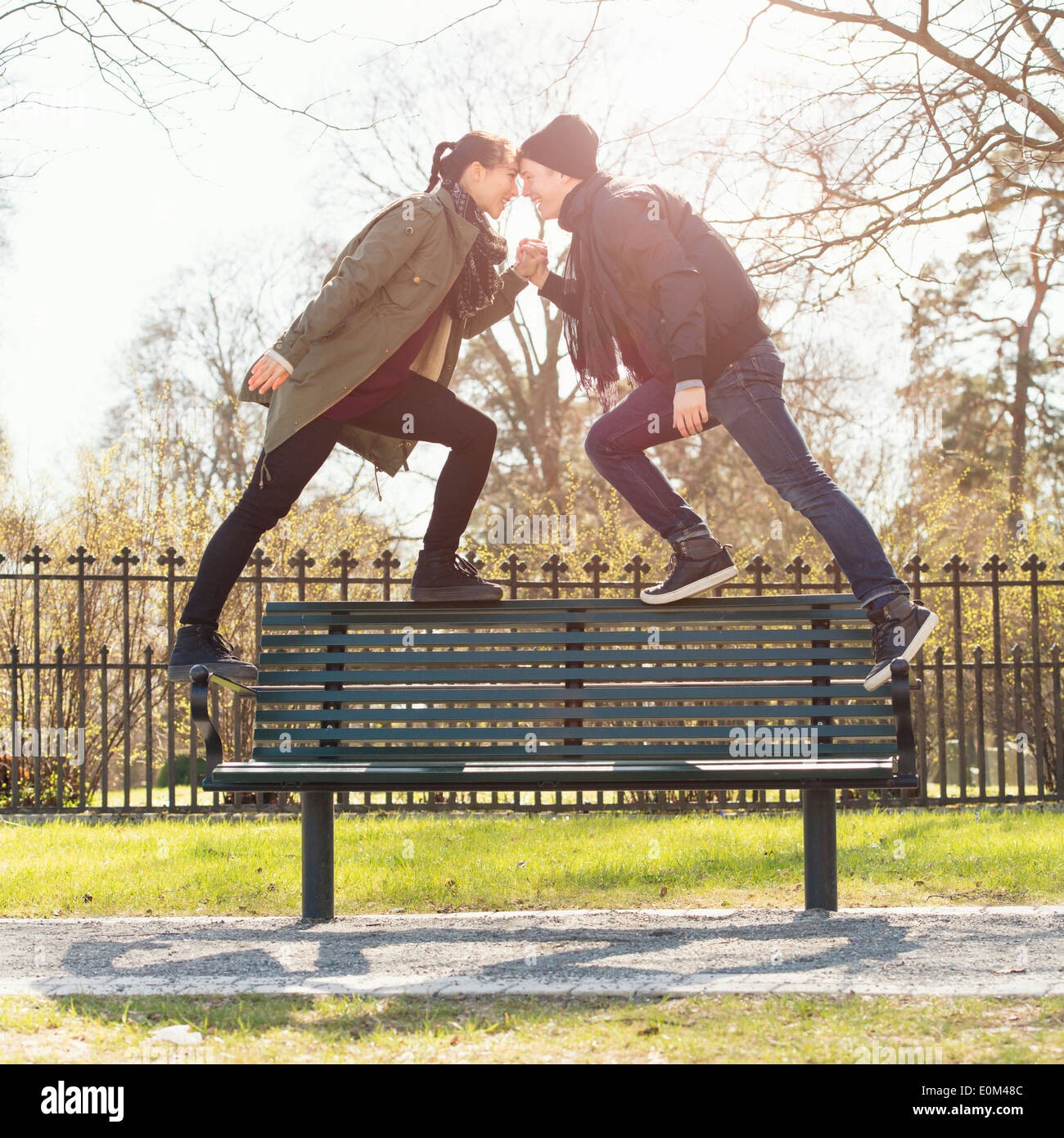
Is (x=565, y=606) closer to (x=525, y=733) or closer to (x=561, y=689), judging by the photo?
(x=561, y=689)

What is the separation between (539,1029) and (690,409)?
7.05 feet

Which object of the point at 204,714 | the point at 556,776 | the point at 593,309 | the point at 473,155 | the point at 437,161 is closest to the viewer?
the point at 556,776

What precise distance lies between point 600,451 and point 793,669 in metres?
1.12

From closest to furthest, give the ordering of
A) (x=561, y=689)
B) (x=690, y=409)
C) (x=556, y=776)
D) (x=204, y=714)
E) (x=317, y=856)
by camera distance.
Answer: (x=556, y=776) < (x=204, y=714) < (x=690, y=409) < (x=317, y=856) < (x=561, y=689)

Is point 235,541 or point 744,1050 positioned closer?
point 744,1050

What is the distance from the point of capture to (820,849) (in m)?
4.00

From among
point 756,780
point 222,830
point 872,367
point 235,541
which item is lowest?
point 222,830

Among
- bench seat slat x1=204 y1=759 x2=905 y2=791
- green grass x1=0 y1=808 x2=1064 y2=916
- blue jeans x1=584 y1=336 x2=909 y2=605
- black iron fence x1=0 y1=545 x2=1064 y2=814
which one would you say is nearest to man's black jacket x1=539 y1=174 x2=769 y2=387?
blue jeans x1=584 y1=336 x2=909 y2=605

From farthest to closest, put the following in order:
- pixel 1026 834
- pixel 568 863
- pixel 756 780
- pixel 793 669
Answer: pixel 1026 834 < pixel 568 863 < pixel 793 669 < pixel 756 780

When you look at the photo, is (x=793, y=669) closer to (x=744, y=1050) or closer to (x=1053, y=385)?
(x=744, y=1050)

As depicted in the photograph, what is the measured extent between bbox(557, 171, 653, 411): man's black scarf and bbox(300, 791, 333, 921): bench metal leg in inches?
75.3

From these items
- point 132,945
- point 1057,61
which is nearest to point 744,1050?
point 132,945

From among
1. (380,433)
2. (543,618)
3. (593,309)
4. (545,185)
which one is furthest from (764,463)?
(380,433)

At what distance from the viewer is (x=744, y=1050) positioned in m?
2.39
